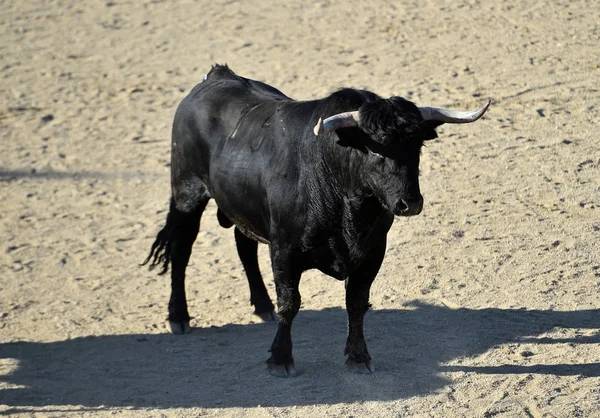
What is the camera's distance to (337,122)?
661cm

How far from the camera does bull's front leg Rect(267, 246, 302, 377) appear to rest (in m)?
7.39

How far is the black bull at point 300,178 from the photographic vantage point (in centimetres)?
658

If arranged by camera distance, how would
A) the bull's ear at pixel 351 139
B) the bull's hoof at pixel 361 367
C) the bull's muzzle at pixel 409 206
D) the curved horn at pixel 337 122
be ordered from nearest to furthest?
the bull's muzzle at pixel 409 206
the curved horn at pixel 337 122
the bull's ear at pixel 351 139
the bull's hoof at pixel 361 367

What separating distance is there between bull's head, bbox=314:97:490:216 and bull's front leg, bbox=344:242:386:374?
0.97m

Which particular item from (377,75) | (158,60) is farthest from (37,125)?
(377,75)

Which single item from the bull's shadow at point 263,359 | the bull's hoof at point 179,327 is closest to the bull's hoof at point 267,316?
the bull's shadow at point 263,359

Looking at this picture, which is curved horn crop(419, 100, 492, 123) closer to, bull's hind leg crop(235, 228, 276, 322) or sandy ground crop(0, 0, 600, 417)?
sandy ground crop(0, 0, 600, 417)

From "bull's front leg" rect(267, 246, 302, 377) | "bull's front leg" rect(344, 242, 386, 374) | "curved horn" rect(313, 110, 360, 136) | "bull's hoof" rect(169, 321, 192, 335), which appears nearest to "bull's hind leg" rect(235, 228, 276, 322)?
"bull's hoof" rect(169, 321, 192, 335)

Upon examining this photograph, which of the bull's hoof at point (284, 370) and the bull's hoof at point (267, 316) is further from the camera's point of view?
the bull's hoof at point (267, 316)

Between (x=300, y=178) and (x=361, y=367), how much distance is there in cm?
148

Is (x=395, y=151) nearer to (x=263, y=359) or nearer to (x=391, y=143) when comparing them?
(x=391, y=143)

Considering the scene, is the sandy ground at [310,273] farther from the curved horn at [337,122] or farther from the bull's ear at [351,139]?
the curved horn at [337,122]

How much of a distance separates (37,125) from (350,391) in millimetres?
→ 7639

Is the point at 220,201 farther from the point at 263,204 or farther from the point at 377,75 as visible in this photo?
the point at 377,75
